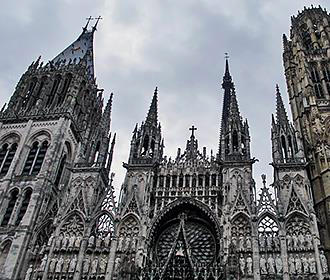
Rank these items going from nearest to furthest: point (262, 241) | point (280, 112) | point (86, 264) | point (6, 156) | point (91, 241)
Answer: point (262, 241) → point (86, 264) → point (91, 241) → point (280, 112) → point (6, 156)

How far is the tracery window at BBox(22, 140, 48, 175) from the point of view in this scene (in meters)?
Result: 30.4

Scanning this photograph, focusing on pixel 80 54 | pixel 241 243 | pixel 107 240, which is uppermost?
pixel 80 54

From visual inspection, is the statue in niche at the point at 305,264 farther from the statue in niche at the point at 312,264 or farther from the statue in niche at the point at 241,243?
the statue in niche at the point at 241,243

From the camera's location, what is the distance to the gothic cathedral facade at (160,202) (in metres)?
22.8

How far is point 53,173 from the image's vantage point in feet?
98.9

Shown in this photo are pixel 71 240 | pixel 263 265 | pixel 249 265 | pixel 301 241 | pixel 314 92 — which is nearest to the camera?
pixel 263 265

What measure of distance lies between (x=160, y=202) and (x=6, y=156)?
43.8 ft

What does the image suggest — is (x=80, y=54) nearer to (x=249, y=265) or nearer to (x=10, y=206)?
(x=10, y=206)

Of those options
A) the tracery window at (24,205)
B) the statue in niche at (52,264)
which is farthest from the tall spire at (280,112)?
the tracery window at (24,205)

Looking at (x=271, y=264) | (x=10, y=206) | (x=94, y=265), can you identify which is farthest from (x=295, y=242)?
(x=10, y=206)

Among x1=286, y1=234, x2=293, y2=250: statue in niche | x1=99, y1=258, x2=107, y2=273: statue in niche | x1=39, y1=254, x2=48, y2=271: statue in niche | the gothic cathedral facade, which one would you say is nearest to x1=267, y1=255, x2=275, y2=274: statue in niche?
the gothic cathedral facade

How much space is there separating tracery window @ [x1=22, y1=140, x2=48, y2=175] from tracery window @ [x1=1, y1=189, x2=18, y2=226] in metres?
1.73

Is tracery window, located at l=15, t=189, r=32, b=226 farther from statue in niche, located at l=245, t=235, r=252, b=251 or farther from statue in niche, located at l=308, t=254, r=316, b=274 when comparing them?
statue in niche, located at l=308, t=254, r=316, b=274

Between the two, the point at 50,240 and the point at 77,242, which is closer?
the point at 77,242
